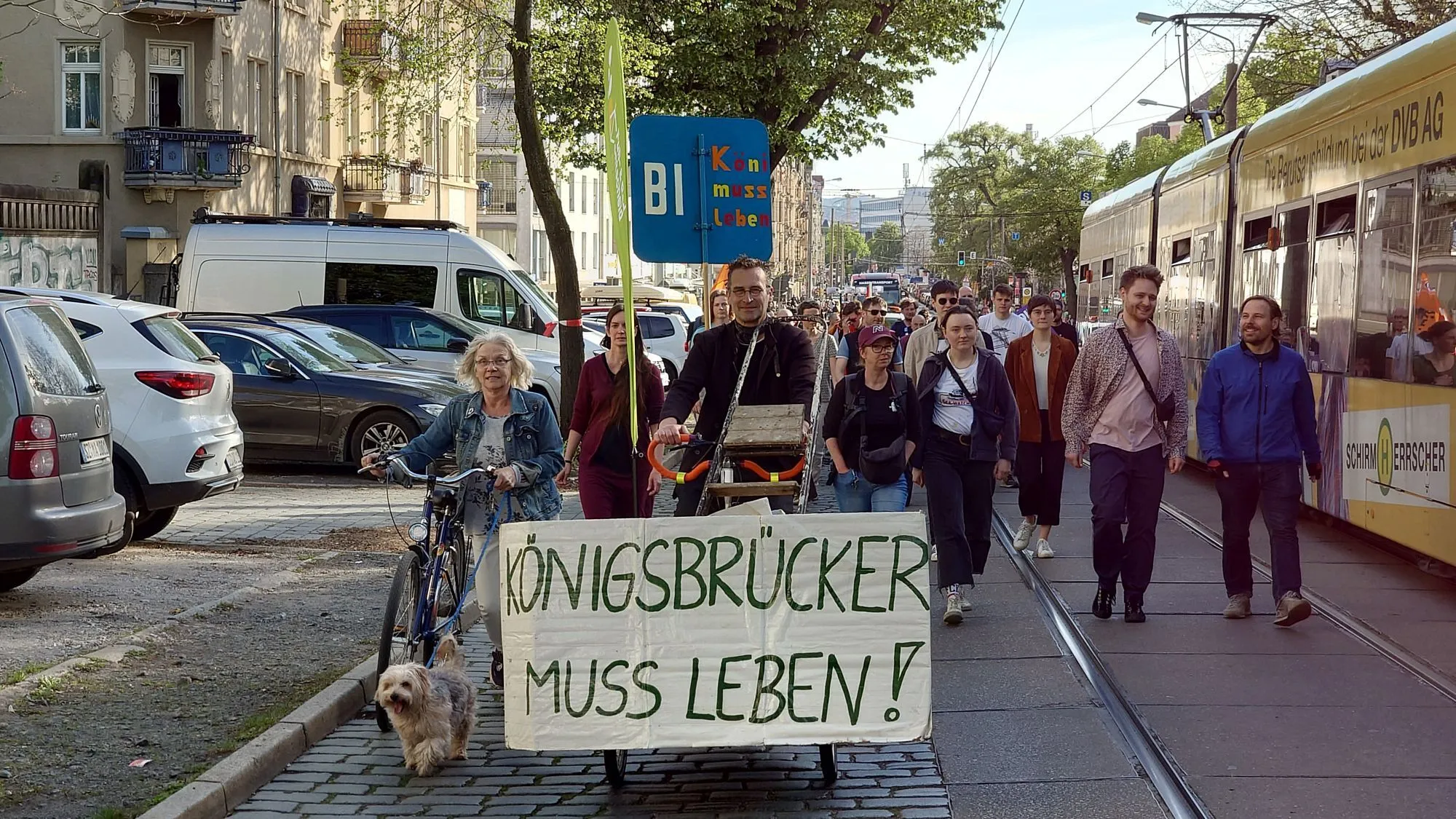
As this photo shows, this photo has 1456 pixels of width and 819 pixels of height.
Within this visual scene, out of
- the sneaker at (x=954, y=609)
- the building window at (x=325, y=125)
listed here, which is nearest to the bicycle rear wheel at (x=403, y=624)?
the sneaker at (x=954, y=609)

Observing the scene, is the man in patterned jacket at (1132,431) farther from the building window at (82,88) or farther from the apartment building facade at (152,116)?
the building window at (82,88)

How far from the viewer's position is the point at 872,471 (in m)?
8.79

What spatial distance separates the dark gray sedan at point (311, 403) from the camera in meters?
16.5

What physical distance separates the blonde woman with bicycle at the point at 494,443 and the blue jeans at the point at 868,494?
1.97 metres

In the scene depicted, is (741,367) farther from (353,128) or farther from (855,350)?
(353,128)

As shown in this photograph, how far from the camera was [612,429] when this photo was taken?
8648mm

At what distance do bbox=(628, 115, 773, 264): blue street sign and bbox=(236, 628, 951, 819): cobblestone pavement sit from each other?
18.5ft

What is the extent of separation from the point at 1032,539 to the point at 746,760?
21.0ft

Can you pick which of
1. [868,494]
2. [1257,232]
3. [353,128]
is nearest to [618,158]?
[868,494]

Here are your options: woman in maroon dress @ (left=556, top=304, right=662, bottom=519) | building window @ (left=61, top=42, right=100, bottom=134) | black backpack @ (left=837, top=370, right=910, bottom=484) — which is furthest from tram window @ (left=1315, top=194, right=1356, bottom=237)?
building window @ (left=61, top=42, right=100, bottom=134)

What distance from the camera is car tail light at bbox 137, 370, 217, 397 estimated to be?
12.0 metres

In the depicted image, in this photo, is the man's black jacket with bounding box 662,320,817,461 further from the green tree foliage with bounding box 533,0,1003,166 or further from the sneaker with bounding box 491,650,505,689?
the green tree foliage with bounding box 533,0,1003,166

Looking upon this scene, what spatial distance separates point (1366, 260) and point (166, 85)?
2851 cm

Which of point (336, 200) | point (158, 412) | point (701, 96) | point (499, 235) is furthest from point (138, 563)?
point (499, 235)
